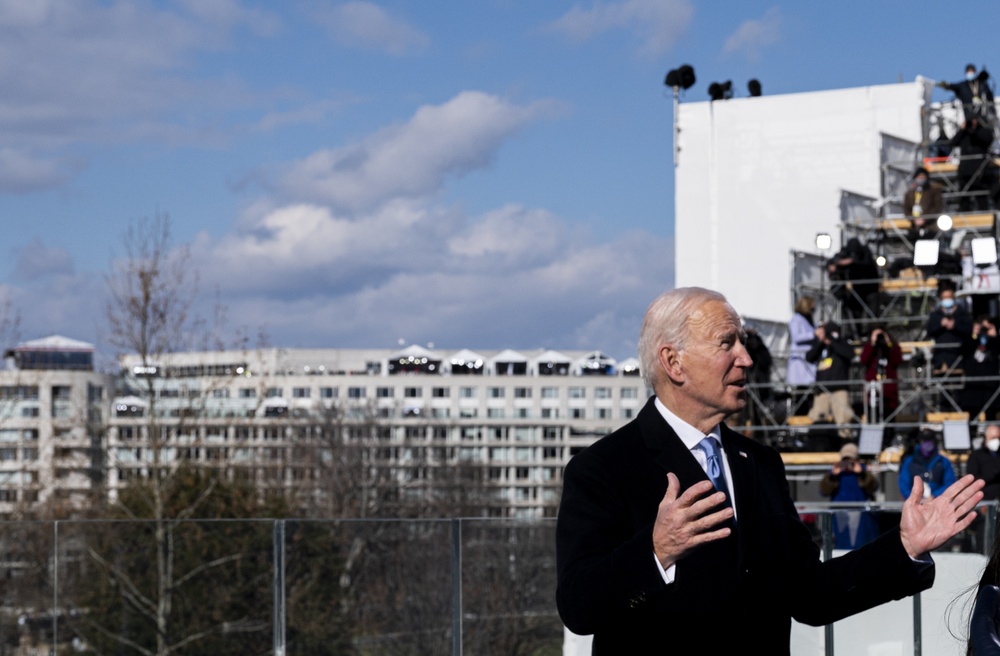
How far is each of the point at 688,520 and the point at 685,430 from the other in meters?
0.64

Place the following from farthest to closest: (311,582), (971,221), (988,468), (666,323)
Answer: (971,221), (988,468), (311,582), (666,323)

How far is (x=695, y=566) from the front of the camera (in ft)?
12.9

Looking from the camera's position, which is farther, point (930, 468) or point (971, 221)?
point (971, 221)

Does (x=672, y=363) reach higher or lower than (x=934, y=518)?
higher

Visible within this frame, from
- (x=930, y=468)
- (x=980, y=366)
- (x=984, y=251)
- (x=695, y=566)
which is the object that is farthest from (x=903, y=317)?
(x=695, y=566)

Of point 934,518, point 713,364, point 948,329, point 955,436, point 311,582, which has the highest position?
point 948,329

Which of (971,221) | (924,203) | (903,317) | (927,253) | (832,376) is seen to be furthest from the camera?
(971,221)

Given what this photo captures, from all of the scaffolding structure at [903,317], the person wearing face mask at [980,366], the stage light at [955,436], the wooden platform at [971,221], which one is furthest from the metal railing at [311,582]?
the wooden platform at [971,221]

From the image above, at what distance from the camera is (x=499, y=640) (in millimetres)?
9641

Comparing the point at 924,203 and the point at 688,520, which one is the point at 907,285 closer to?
the point at 924,203

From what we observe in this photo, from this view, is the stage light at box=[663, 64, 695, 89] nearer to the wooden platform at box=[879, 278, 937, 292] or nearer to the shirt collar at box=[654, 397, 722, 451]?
the wooden platform at box=[879, 278, 937, 292]

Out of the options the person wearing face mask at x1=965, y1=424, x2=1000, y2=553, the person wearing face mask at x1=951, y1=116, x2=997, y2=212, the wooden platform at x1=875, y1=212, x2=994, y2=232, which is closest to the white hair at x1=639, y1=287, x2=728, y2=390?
the person wearing face mask at x1=965, y1=424, x2=1000, y2=553

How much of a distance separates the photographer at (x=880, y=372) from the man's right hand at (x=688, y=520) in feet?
64.8

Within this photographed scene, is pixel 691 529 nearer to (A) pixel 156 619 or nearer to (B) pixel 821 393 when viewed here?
(A) pixel 156 619
